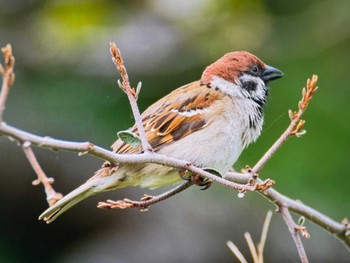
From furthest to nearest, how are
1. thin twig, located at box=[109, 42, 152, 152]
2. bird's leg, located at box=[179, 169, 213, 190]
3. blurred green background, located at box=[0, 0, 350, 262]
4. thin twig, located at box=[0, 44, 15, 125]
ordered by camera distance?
blurred green background, located at box=[0, 0, 350, 262] → bird's leg, located at box=[179, 169, 213, 190] → thin twig, located at box=[109, 42, 152, 152] → thin twig, located at box=[0, 44, 15, 125]

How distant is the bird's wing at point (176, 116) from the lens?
8.96 ft

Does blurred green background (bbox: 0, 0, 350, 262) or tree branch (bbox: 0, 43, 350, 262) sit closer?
tree branch (bbox: 0, 43, 350, 262)

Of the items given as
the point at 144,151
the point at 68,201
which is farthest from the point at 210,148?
the point at 144,151

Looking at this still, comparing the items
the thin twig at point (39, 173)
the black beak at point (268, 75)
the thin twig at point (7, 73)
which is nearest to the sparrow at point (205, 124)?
the black beak at point (268, 75)

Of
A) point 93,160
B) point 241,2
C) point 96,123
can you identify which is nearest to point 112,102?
point 96,123

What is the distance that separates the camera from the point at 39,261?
433 cm

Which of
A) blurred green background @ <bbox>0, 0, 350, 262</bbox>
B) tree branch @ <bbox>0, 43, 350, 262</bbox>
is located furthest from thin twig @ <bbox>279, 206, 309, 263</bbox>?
blurred green background @ <bbox>0, 0, 350, 262</bbox>

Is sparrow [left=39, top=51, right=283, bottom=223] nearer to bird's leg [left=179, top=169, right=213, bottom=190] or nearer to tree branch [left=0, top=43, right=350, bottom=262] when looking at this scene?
bird's leg [left=179, top=169, right=213, bottom=190]

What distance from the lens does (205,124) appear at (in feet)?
9.03

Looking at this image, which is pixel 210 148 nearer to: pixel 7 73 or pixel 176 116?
pixel 176 116

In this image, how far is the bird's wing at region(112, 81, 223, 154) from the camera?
2.73 m

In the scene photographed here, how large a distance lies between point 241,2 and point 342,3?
0.58 meters

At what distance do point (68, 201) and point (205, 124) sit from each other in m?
0.61

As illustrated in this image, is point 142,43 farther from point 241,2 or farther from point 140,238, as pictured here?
point 140,238
